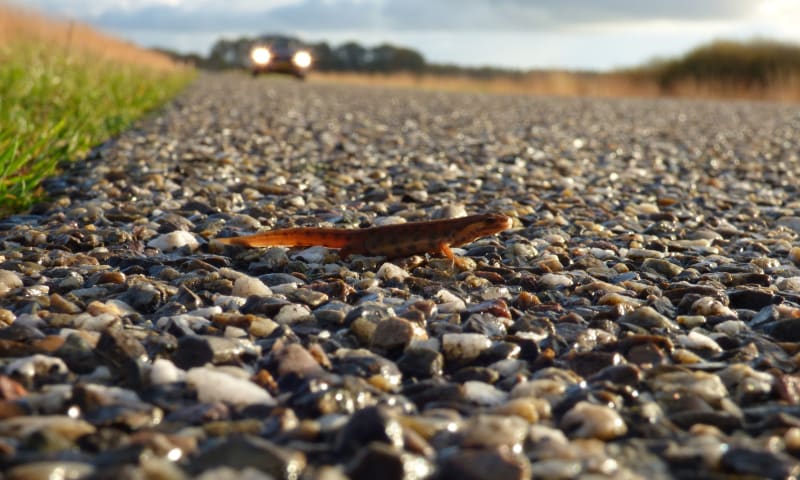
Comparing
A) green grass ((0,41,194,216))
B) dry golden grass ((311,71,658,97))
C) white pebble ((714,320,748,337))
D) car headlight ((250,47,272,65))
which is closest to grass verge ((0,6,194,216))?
green grass ((0,41,194,216))

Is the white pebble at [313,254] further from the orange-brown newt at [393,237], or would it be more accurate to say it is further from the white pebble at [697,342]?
the white pebble at [697,342]

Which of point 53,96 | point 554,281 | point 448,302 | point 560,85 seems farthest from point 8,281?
point 560,85

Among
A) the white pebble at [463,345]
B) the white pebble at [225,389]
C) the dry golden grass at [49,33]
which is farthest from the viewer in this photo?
the dry golden grass at [49,33]

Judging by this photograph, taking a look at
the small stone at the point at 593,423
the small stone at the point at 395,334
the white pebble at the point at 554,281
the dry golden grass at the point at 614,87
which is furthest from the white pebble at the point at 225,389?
the dry golden grass at the point at 614,87

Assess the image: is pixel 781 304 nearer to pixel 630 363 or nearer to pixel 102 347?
pixel 630 363

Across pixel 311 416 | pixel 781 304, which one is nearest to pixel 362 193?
pixel 781 304

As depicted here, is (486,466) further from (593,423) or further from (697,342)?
(697,342)
